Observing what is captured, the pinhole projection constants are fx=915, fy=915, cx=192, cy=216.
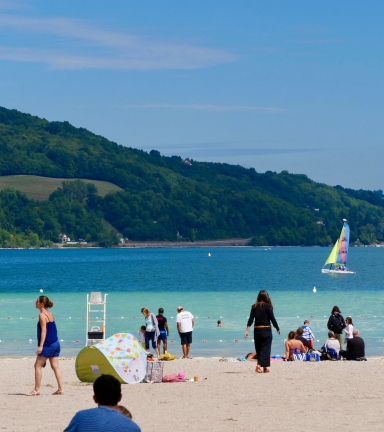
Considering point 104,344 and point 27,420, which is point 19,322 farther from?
point 27,420

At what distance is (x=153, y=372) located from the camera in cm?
1491

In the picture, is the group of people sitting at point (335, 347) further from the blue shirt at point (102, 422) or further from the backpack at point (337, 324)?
the blue shirt at point (102, 422)

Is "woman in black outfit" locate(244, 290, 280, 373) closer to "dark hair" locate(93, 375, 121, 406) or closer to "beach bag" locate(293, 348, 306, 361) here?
"beach bag" locate(293, 348, 306, 361)

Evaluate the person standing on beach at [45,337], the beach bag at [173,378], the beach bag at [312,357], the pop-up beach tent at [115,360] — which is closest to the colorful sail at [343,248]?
the beach bag at [312,357]

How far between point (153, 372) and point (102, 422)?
9.07 m

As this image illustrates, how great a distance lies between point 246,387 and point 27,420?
13.9ft

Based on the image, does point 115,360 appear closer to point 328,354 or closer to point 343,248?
point 328,354

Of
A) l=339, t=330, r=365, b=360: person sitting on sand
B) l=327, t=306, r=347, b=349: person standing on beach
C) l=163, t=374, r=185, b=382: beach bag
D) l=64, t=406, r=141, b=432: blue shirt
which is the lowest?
l=163, t=374, r=185, b=382: beach bag

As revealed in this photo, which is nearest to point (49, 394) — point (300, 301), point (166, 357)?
point (166, 357)

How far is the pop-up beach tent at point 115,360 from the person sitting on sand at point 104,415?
8.14 m

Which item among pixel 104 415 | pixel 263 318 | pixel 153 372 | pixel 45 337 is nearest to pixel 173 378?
pixel 153 372

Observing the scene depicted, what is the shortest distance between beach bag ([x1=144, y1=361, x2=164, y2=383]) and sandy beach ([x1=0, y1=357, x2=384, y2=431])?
32 centimetres

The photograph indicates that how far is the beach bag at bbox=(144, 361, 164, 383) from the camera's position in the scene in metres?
14.9

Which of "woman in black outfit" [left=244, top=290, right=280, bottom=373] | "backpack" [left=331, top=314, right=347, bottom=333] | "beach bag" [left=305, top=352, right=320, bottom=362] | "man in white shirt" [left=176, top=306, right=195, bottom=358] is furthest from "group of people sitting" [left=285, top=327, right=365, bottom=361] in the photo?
"woman in black outfit" [left=244, top=290, right=280, bottom=373]
